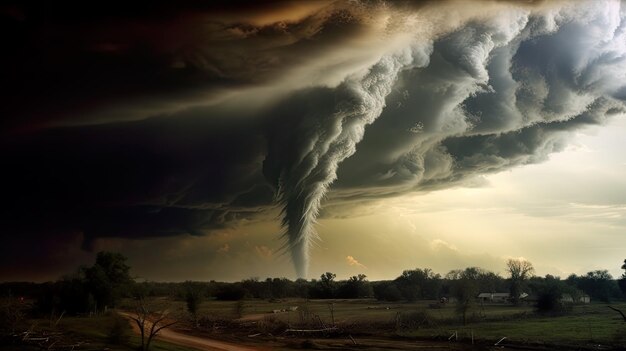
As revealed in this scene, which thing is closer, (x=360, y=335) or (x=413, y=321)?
(x=360, y=335)

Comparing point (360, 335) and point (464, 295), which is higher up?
point (464, 295)

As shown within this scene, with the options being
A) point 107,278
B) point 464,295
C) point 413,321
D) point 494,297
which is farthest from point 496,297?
point 107,278

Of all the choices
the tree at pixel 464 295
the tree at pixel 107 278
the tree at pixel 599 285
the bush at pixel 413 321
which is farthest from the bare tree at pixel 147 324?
the tree at pixel 599 285

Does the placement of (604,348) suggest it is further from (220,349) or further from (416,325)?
(220,349)

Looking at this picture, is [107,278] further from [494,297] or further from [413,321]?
[494,297]

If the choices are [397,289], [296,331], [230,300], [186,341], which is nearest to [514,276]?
[397,289]

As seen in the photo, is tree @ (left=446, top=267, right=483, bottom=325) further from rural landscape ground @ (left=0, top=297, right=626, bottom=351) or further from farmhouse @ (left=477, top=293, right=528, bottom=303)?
farmhouse @ (left=477, top=293, right=528, bottom=303)

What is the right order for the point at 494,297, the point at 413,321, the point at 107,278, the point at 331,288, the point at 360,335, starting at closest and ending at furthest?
the point at 360,335
the point at 413,321
the point at 107,278
the point at 494,297
the point at 331,288

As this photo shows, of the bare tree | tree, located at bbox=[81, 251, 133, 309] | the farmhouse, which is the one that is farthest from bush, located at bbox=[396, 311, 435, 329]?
the farmhouse

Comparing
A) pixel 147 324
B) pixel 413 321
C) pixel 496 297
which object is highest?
pixel 496 297

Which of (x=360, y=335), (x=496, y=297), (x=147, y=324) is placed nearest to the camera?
(x=360, y=335)
